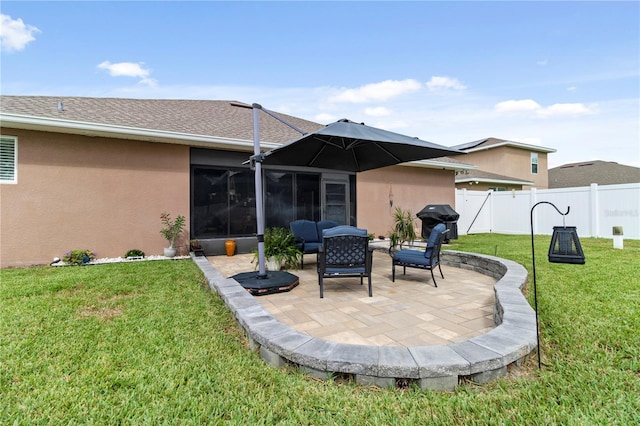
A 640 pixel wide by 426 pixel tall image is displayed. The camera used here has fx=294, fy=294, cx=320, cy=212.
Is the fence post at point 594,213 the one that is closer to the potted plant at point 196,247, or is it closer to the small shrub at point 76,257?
the potted plant at point 196,247

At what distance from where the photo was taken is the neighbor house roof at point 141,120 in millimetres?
6441

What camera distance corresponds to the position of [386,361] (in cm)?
203

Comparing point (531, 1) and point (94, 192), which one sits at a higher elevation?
point (531, 1)

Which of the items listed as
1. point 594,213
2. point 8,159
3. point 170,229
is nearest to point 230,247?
point 170,229

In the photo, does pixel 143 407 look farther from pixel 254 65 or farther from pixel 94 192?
pixel 254 65

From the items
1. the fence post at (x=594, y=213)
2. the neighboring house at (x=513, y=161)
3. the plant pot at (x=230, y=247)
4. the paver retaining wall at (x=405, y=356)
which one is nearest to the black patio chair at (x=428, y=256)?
the paver retaining wall at (x=405, y=356)

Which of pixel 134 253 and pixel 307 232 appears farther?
pixel 134 253

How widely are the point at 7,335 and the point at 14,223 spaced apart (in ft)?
17.3

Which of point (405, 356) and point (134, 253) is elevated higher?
point (134, 253)

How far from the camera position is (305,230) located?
695 cm

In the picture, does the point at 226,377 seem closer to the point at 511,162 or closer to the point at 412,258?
the point at 412,258

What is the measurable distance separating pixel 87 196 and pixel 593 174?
35.1 metres

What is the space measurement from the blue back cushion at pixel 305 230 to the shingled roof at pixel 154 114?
280 centimetres

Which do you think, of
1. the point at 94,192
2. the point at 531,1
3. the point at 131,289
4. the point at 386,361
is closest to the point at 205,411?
the point at 386,361
